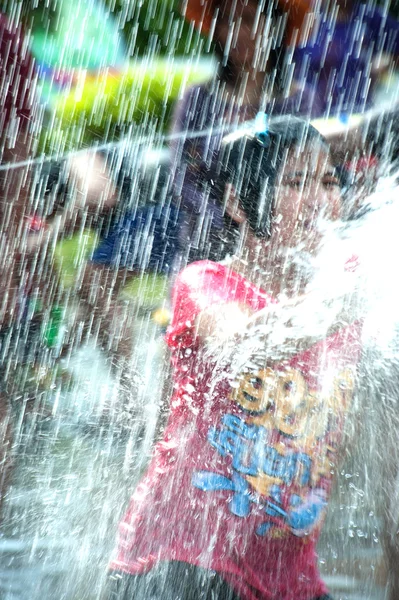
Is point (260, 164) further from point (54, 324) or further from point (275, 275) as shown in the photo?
point (54, 324)

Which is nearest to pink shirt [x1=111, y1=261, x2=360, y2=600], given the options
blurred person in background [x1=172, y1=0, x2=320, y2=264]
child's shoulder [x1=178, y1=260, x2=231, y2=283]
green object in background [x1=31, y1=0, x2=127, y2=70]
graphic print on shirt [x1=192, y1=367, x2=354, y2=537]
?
graphic print on shirt [x1=192, y1=367, x2=354, y2=537]

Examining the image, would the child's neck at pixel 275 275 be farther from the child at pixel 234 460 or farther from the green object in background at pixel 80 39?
the green object in background at pixel 80 39

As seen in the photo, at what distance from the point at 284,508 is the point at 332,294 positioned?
368mm

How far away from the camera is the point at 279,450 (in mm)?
896

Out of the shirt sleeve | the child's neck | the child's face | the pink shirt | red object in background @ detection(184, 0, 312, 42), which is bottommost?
the pink shirt

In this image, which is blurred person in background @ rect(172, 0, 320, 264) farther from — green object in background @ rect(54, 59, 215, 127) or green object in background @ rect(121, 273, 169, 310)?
green object in background @ rect(121, 273, 169, 310)

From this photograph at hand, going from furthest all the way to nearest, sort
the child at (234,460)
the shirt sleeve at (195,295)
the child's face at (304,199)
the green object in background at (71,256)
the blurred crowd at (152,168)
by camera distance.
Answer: the green object in background at (71,256) → the blurred crowd at (152,168) → the child's face at (304,199) → the shirt sleeve at (195,295) → the child at (234,460)

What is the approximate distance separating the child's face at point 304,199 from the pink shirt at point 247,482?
0.30 m

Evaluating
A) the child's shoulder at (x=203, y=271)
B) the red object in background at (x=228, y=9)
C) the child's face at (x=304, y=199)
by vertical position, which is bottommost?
the child's shoulder at (x=203, y=271)

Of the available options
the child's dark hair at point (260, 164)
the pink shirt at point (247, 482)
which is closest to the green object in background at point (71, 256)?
the child's dark hair at point (260, 164)

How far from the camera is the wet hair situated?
116 centimetres

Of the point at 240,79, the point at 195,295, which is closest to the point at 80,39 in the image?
the point at 240,79

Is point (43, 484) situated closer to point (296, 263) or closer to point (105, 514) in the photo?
point (105, 514)

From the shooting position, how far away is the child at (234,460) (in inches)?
34.3
